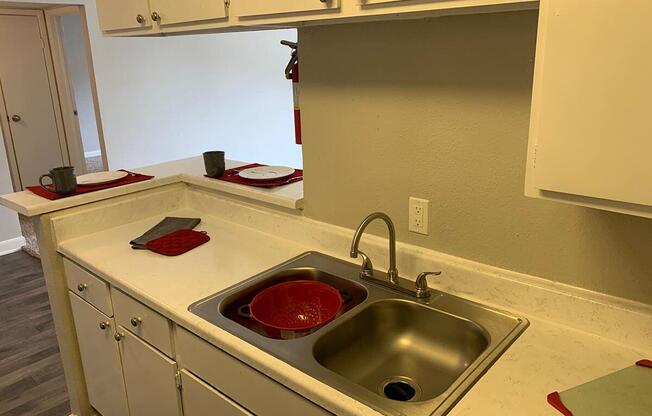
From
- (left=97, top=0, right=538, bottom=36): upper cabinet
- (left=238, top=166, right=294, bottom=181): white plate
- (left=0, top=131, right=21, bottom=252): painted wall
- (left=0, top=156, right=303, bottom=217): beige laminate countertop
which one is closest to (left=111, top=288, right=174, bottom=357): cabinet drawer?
(left=0, top=156, right=303, bottom=217): beige laminate countertop

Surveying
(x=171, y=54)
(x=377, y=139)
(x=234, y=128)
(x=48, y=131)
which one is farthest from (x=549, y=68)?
(x=48, y=131)

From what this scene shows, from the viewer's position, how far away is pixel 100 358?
191 centimetres

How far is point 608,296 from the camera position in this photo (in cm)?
121

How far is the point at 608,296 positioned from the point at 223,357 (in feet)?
3.29

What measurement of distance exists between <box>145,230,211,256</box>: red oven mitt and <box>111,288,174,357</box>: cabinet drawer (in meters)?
0.22

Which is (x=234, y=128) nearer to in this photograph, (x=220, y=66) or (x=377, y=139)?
(x=220, y=66)

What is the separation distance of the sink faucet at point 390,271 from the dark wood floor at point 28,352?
1759mm

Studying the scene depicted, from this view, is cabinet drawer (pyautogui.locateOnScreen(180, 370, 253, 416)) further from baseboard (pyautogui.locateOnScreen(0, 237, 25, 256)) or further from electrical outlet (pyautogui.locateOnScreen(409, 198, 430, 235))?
baseboard (pyautogui.locateOnScreen(0, 237, 25, 256))

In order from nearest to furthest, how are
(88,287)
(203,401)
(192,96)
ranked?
(203,401)
(88,287)
(192,96)

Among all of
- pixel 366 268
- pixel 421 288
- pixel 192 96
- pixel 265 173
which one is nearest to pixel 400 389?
pixel 421 288

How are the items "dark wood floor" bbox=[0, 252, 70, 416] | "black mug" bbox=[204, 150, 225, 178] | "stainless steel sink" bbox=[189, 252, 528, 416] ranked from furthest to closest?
1. "dark wood floor" bbox=[0, 252, 70, 416]
2. "black mug" bbox=[204, 150, 225, 178]
3. "stainless steel sink" bbox=[189, 252, 528, 416]

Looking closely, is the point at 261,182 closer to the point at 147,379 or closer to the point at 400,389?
the point at 147,379

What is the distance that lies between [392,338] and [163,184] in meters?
1.36

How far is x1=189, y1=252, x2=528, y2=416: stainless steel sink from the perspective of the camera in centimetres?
124
